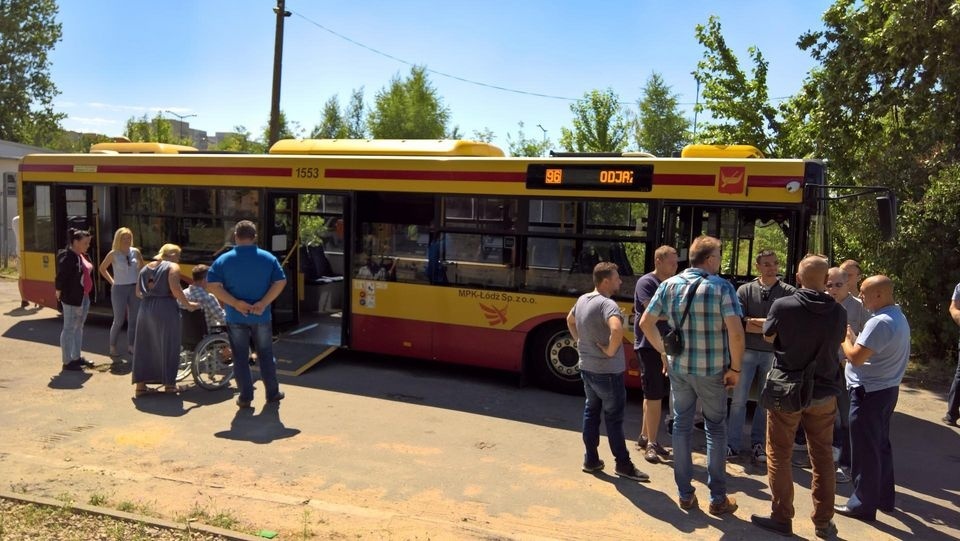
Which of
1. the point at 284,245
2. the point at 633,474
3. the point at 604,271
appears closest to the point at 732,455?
the point at 633,474

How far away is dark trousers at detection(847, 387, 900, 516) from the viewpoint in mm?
4914

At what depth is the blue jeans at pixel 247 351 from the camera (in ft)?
23.2

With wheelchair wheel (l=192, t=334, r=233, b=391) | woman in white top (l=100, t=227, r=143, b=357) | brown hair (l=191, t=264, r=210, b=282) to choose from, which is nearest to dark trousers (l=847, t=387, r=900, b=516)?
wheelchair wheel (l=192, t=334, r=233, b=391)

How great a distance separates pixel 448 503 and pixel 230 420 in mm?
2807

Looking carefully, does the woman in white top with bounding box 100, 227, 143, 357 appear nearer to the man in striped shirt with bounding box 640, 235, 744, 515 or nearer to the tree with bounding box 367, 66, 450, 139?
the man in striped shirt with bounding box 640, 235, 744, 515

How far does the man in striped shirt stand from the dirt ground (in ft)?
1.00

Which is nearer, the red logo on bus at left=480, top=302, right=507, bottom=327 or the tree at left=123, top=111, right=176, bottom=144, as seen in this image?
the red logo on bus at left=480, top=302, right=507, bottom=327

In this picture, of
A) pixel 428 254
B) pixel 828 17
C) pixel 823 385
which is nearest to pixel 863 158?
pixel 828 17

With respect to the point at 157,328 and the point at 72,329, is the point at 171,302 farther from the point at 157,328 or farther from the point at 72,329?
the point at 72,329

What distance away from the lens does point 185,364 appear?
8070mm

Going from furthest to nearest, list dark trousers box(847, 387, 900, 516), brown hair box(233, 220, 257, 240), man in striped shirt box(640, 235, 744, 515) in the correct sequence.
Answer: brown hair box(233, 220, 257, 240), dark trousers box(847, 387, 900, 516), man in striped shirt box(640, 235, 744, 515)

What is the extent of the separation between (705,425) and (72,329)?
7206mm

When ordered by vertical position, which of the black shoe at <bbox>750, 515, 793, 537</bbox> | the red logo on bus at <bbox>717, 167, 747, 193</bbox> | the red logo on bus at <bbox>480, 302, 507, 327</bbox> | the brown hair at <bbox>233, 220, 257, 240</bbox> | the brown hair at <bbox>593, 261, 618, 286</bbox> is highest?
the red logo on bus at <bbox>717, 167, 747, 193</bbox>

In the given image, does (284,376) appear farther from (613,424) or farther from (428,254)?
(613,424)
